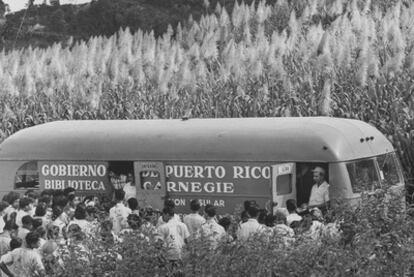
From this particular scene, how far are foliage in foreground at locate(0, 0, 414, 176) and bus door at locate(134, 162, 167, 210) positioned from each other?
2.84 meters

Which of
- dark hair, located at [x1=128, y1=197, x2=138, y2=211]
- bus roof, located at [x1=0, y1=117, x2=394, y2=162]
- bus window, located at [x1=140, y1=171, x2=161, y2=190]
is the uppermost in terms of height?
bus roof, located at [x1=0, y1=117, x2=394, y2=162]

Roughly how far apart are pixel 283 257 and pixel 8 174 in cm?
1034

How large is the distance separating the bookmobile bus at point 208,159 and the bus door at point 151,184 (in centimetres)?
2

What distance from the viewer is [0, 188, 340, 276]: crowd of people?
336 inches

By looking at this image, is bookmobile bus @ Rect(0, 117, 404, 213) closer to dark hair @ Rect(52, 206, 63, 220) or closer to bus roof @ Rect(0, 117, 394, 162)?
bus roof @ Rect(0, 117, 394, 162)

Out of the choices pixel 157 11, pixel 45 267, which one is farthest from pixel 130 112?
pixel 157 11

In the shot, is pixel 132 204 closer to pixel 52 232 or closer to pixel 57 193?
pixel 52 232

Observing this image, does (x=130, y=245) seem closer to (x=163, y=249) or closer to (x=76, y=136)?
(x=163, y=249)

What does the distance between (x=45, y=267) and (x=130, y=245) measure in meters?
1.33

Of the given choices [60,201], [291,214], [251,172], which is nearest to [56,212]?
[60,201]

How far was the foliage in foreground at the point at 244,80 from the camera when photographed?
623 inches

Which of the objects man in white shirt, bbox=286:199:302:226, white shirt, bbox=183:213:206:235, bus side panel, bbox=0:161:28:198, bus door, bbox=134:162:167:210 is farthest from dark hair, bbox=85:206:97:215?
bus side panel, bbox=0:161:28:198

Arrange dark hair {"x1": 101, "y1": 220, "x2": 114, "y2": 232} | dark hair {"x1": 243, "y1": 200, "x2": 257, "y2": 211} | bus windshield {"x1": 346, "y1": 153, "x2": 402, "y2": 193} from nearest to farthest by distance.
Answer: dark hair {"x1": 101, "y1": 220, "x2": 114, "y2": 232}
dark hair {"x1": 243, "y1": 200, "x2": 257, "y2": 211}
bus windshield {"x1": 346, "y1": 153, "x2": 402, "y2": 193}

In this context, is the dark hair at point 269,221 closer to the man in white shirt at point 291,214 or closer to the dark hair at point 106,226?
the man in white shirt at point 291,214
